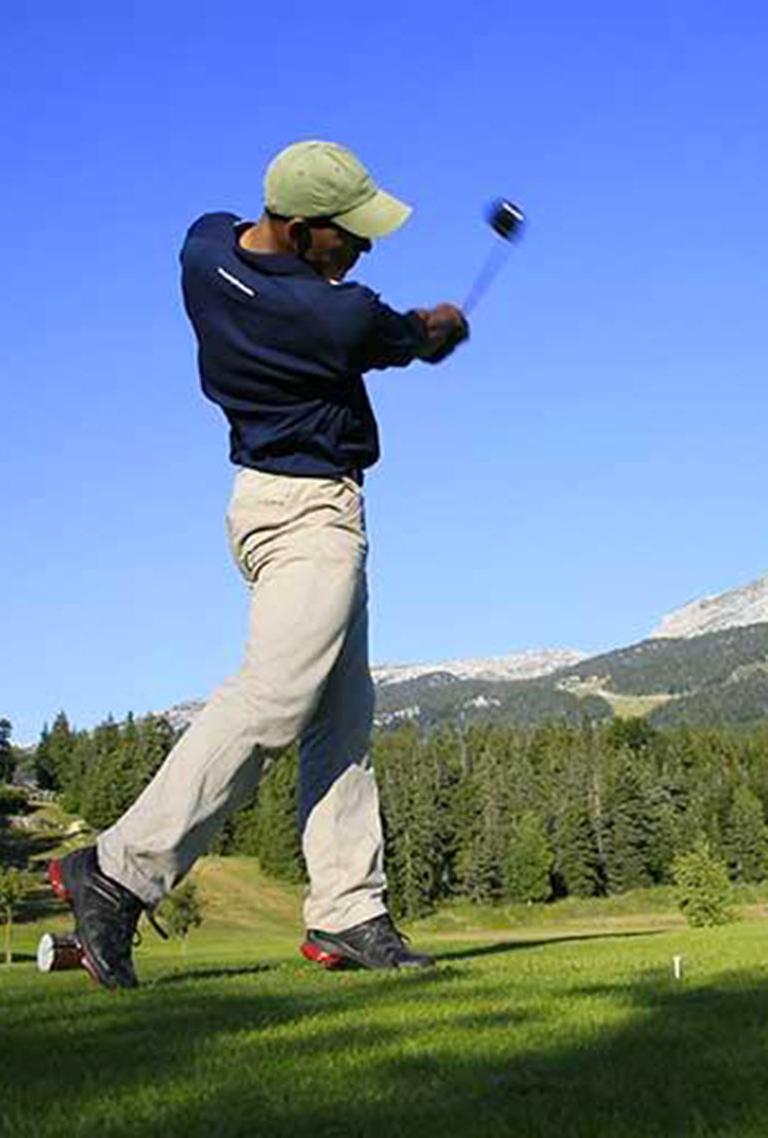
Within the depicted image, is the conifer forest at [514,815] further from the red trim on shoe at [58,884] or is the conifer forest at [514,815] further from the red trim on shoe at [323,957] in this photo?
the red trim on shoe at [58,884]

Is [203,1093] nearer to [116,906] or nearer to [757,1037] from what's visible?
[757,1037]

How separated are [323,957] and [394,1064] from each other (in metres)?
2.99

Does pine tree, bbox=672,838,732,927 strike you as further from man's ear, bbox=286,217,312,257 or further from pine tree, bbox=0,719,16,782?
pine tree, bbox=0,719,16,782

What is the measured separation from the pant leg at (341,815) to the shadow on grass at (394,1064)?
971 millimetres

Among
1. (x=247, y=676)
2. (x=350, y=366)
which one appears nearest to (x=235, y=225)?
(x=350, y=366)

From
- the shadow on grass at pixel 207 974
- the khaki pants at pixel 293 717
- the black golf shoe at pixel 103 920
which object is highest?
the khaki pants at pixel 293 717

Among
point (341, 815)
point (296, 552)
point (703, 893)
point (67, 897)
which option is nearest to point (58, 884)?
point (67, 897)

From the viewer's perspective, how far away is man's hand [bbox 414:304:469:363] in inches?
261

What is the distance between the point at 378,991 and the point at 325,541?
1.72 metres

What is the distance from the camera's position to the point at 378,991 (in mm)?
5711

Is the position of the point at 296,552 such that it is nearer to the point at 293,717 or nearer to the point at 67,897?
the point at 293,717

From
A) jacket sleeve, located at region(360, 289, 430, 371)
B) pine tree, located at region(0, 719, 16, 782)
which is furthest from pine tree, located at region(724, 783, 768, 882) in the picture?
jacket sleeve, located at region(360, 289, 430, 371)

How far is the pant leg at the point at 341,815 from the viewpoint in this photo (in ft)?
21.9

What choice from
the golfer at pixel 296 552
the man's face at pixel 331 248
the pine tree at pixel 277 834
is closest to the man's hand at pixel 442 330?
the golfer at pixel 296 552
